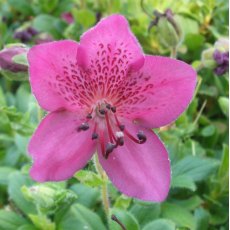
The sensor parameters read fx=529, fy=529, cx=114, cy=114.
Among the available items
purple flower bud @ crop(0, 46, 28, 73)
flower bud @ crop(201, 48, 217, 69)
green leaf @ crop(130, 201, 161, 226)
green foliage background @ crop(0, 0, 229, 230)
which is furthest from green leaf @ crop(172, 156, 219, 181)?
purple flower bud @ crop(0, 46, 28, 73)

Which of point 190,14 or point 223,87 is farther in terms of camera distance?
point 190,14

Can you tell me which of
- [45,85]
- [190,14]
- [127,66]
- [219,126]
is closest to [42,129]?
[45,85]

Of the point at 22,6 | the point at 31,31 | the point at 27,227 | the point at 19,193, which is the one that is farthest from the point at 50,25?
the point at 27,227

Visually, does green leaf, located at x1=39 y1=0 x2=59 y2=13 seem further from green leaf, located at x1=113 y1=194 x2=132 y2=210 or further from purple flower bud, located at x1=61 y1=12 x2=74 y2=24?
green leaf, located at x1=113 y1=194 x2=132 y2=210

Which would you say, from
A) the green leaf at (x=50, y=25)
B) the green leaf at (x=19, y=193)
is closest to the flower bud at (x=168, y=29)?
the green leaf at (x=19, y=193)

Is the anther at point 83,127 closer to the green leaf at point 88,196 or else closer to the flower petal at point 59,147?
the flower petal at point 59,147

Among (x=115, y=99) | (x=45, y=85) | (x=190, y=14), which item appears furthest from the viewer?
(x=190, y=14)

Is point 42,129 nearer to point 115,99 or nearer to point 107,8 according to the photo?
point 115,99
